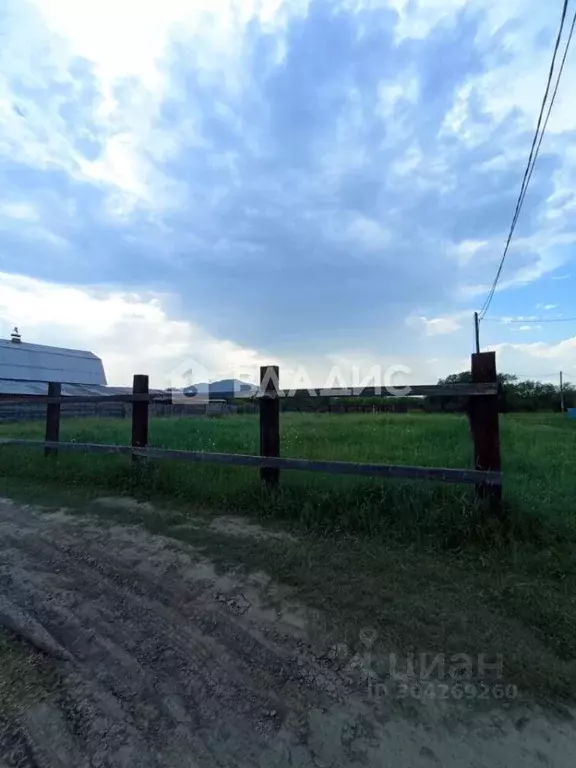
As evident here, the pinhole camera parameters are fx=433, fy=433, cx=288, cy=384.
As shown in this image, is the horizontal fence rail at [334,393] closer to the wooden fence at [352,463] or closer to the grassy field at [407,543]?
the wooden fence at [352,463]

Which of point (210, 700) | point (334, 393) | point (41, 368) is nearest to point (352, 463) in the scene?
point (334, 393)

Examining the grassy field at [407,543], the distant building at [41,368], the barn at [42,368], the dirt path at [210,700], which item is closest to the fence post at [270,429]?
the grassy field at [407,543]

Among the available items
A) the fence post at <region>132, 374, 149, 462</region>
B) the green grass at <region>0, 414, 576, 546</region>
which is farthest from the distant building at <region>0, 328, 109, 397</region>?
the fence post at <region>132, 374, 149, 462</region>

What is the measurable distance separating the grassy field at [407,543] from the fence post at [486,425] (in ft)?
0.51

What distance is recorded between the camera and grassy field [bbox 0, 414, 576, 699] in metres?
2.17

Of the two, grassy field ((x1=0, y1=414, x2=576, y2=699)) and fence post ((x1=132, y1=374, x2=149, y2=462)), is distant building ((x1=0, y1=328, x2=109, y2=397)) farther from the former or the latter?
grassy field ((x1=0, y1=414, x2=576, y2=699))

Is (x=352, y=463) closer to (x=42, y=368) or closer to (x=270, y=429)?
(x=270, y=429)

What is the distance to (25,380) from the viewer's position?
86.0ft

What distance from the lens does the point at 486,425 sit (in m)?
3.34

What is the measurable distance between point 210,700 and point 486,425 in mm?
2605

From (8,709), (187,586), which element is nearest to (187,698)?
(8,709)

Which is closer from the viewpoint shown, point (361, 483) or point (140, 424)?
point (361, 483)

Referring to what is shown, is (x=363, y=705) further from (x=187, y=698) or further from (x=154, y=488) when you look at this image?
(x=154, y=488)

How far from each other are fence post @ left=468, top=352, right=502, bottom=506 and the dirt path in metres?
1.70
